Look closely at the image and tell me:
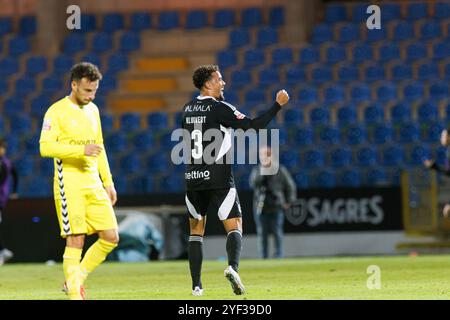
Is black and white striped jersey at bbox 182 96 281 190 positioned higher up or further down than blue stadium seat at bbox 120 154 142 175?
higher up

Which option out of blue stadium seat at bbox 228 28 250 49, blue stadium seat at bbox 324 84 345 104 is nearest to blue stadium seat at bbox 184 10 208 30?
blue stadium seat at bbox 228 28 250 49

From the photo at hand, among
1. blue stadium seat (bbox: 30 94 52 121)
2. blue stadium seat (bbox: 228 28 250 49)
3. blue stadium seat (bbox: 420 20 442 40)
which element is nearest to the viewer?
blue stadium seat (bbox: 420 20 442 40)

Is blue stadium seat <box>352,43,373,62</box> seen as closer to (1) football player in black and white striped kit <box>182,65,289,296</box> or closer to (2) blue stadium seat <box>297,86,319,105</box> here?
(2) blue stadium seat <box>297,86,319,105</box>

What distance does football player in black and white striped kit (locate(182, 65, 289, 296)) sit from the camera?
11.0 metres

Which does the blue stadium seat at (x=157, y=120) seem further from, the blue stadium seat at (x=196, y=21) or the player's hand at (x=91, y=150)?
the player's hand at (x=91, y=150)

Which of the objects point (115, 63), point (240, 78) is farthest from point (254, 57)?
point (115, 63)

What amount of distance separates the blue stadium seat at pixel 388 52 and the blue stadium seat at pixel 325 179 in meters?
5.03

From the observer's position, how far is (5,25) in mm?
32719

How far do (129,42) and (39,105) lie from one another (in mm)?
3444

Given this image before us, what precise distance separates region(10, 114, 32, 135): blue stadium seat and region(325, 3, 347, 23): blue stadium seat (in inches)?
347

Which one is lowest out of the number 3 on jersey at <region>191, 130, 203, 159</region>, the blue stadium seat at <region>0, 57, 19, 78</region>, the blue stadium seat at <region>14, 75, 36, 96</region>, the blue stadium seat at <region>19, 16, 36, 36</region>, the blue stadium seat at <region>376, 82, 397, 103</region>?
the number 3 on jersey at <region>191, 130, 203, 159</region>

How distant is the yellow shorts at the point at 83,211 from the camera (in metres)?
10.0

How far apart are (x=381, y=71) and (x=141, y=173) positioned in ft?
22.3
